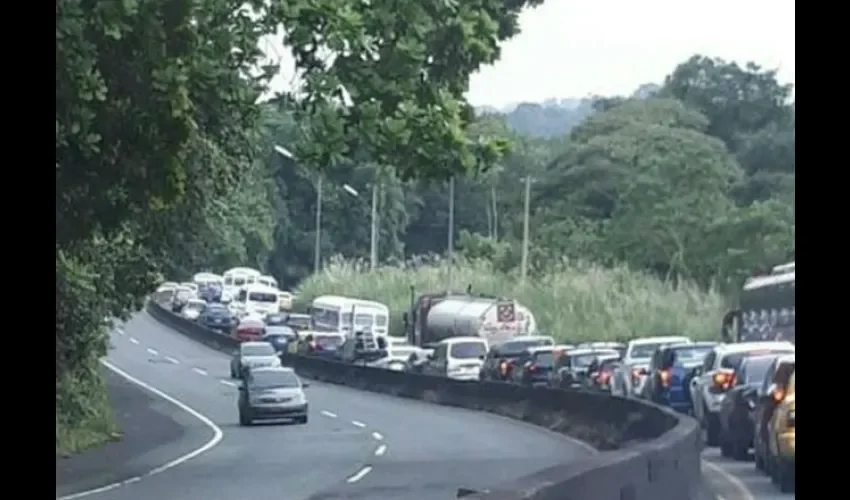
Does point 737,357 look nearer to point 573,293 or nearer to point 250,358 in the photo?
point 573,293

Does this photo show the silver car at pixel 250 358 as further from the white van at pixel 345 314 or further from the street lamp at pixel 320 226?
the street lamp at pixel 320 226

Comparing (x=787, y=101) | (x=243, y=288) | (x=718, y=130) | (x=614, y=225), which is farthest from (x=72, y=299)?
(x=787, y=101)

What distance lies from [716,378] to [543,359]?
366 inches

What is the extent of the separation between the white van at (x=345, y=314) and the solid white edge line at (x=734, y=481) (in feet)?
14.3

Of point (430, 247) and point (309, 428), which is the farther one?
point (309, 428)

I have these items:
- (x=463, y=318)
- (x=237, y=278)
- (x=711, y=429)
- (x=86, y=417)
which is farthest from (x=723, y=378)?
(x=86, y=417)

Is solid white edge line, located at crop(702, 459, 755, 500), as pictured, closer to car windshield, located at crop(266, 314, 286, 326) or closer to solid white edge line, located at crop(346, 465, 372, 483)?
solid white edge line, located at crop(346, 465, 372, 483)

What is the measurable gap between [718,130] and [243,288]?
5.35m

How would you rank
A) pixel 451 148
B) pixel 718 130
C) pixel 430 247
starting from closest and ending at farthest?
pixel 451 148 → pixel 718 130 → pixel 430 247

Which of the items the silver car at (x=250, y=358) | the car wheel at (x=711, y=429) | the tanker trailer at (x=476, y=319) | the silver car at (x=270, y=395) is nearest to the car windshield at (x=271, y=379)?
the silver car at (x=270, y=395)

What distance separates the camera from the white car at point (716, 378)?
61.6 feet
